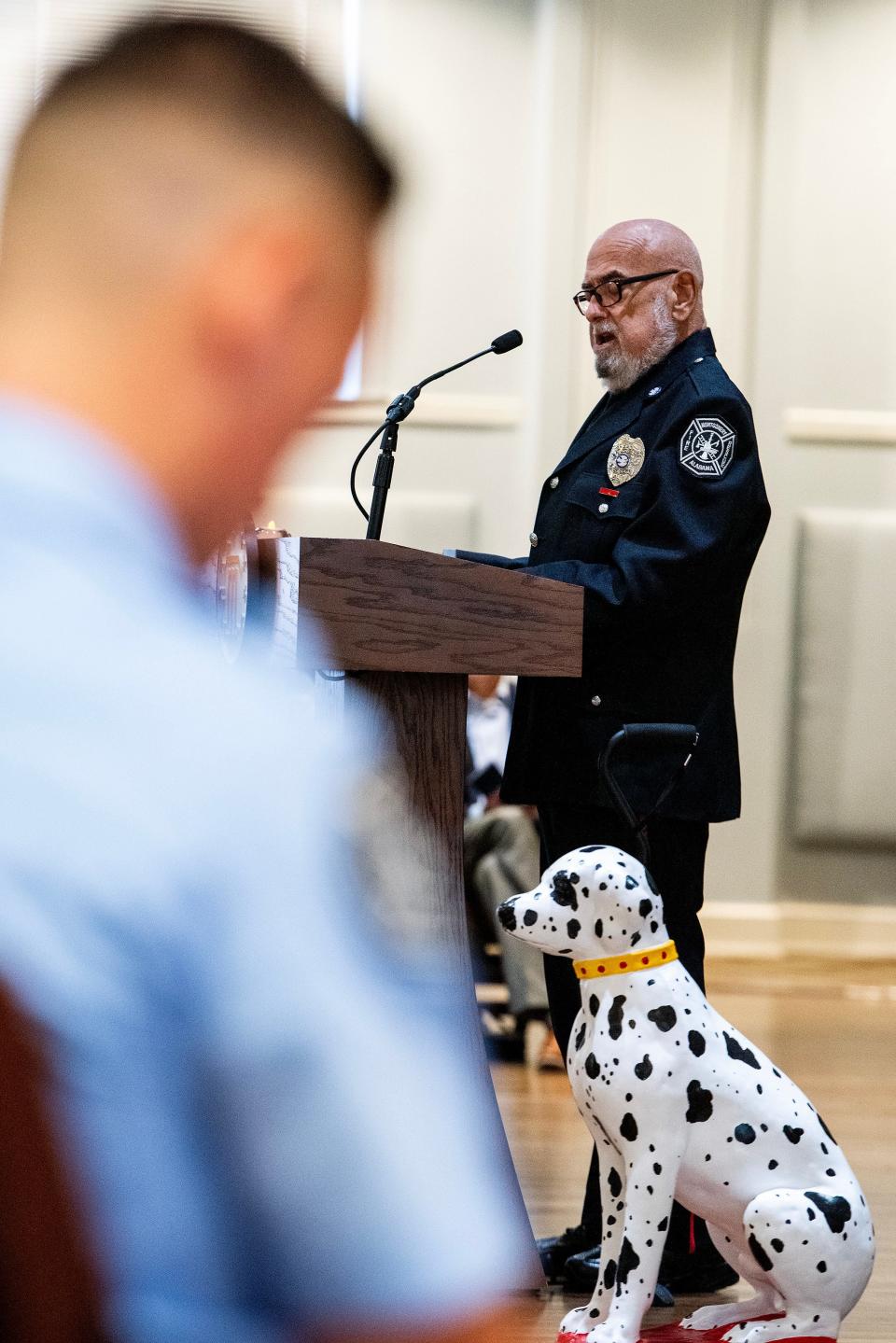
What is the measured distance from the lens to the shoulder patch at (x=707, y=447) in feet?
6.66

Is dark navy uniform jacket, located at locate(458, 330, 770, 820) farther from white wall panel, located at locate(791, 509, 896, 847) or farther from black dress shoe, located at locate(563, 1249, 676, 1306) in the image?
white wall panel, located at locate(791, 509, 896, 847)

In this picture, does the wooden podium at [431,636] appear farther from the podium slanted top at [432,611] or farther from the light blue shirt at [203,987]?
the light blue shirt at [203,987]

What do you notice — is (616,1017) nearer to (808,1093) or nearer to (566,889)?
(566,889)

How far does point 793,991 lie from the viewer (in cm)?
441

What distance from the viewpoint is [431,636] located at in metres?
1.83

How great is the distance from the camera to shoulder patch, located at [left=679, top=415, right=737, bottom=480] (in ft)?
6.66

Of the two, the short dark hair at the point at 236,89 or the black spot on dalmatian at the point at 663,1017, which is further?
the black spot on dalmatian at the point at 663,1017

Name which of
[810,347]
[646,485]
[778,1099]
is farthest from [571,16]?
[778,1099]

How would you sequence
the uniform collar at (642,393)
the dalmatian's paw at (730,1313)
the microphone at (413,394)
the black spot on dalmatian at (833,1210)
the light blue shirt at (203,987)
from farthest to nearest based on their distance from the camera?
the uniform collar at (642,393)
the microphone at (413,394)
the dalmatian's paw at (730,1313)
the black spot on dalmatian at (833,1210)
the light blue shirt at (203,987)

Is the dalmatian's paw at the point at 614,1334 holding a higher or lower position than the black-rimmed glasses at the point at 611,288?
lower

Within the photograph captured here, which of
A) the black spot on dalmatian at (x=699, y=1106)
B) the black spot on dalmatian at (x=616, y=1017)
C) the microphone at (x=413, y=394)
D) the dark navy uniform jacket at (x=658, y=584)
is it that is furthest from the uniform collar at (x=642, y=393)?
the black spot on dalmatian at (x=699, y=1106)

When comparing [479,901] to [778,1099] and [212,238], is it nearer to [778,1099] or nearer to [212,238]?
[778,1099]

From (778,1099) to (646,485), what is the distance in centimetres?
81

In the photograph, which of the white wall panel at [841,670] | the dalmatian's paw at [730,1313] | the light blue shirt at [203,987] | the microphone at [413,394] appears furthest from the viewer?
the white wall panel at [841,670]
